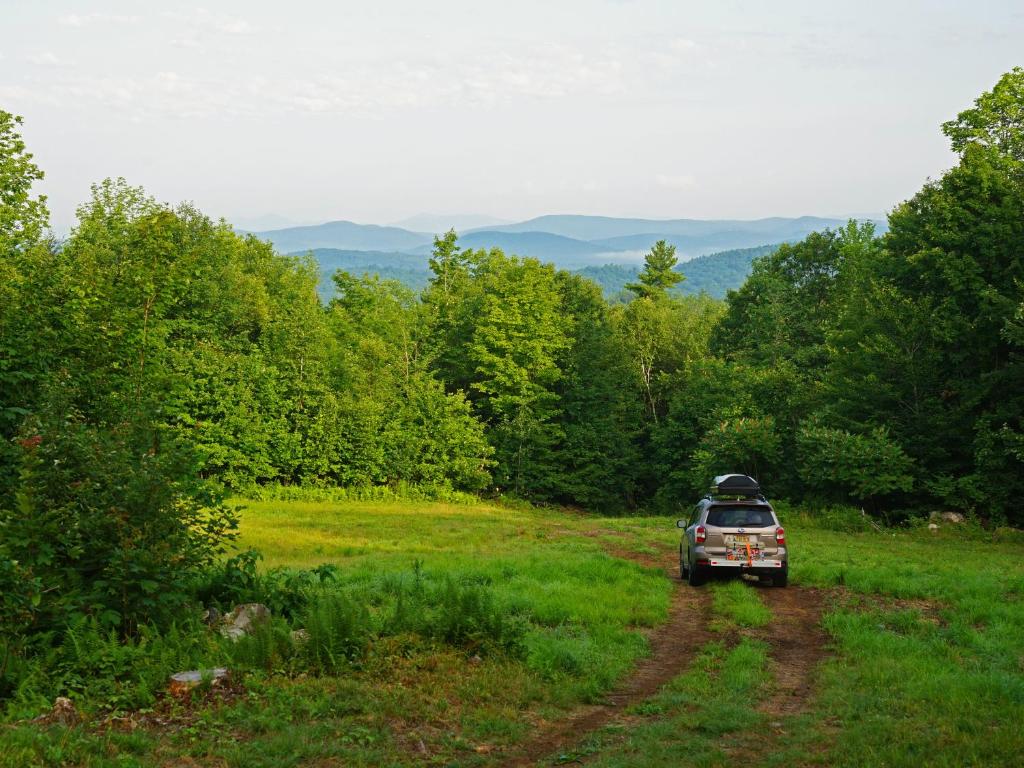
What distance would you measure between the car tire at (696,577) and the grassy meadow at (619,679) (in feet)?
0.74

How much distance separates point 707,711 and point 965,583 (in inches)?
425

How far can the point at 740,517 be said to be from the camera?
59.0 ft

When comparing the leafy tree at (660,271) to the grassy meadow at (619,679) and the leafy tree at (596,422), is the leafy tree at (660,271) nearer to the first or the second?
the leafy tree at (596,422)

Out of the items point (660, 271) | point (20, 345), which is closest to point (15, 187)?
point (20, 345)

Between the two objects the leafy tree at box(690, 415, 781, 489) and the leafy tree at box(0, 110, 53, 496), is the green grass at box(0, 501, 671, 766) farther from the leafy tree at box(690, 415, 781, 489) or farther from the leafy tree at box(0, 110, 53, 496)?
the leafy tree at box(690, 415, 781, 489)

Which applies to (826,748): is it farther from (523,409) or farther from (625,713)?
(523,409)

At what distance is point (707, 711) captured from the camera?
920cm

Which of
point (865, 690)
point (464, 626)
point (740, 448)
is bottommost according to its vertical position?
point (740, 448)

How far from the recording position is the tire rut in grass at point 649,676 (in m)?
8.30

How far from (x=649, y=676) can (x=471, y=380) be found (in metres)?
50.5

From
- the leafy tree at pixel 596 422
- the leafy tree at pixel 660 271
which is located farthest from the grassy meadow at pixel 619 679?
the leafy tree at pixel 660 271

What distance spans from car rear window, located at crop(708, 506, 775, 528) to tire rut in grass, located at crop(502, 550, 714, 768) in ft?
4.93

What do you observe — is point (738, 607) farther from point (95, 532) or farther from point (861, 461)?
point (861, 461)

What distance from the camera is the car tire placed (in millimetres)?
18375
